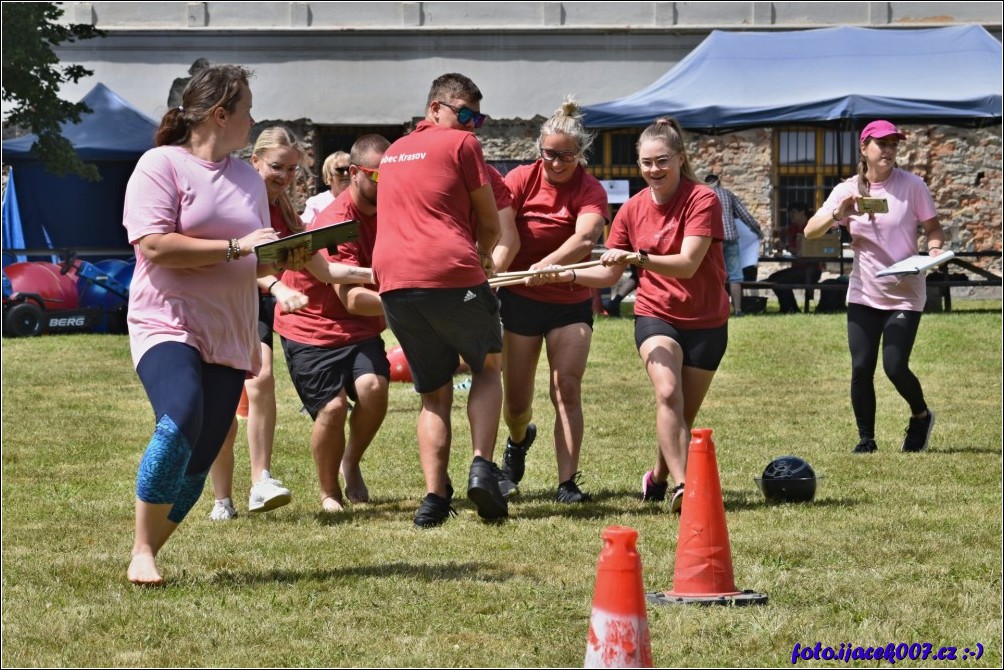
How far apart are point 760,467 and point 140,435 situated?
168 inches

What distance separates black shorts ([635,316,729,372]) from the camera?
24.0ft

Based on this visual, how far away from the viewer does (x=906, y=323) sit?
9.16 metres

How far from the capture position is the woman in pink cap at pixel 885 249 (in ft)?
30.0

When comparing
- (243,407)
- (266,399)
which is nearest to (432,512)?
(266,399)

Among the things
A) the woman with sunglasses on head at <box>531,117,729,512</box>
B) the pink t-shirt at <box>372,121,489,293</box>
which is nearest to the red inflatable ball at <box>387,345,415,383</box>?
the woman with sunglasses on head at <box>531,117,729,512</box>

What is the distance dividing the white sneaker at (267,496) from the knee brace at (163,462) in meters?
1.43

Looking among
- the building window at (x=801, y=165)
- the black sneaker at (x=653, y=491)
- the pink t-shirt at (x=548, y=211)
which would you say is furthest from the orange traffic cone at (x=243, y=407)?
the building window at (x=801, y=165)

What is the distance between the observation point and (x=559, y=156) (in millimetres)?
7387

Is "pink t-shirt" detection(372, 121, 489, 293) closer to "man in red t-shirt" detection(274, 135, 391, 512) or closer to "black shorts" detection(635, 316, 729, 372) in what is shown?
"man in red t-shirt" detection(274, 135, 391, 512)

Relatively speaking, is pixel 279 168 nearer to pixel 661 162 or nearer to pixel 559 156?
pixel 559 156

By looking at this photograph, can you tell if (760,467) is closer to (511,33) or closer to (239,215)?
(239,215)

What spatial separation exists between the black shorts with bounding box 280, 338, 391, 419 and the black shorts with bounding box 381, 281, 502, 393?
0.54 metres

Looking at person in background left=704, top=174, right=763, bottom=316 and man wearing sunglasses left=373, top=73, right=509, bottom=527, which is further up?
man wearing sunglasses left=373, top=73, right=509, bottom=527

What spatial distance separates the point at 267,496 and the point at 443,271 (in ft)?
4.24
